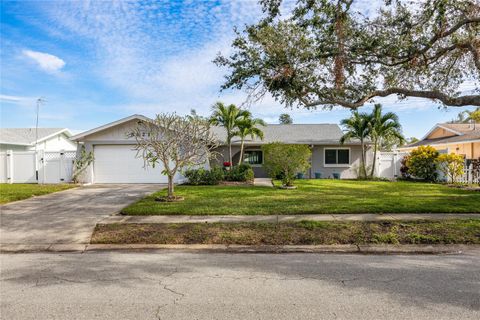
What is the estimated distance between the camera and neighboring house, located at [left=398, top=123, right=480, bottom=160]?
2160 centimetres

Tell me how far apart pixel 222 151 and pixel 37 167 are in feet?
37.2

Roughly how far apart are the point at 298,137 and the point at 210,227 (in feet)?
52.1

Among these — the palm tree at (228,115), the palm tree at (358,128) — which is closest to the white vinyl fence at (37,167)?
the palm tree at (228,115)

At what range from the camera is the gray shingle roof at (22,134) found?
76.6 feet

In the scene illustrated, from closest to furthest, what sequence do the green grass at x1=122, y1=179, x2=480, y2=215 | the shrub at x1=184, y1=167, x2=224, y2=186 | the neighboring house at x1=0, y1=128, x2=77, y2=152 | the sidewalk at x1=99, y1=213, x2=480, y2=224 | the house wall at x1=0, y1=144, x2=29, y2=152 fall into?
the sidewalk at x1=99, y1=213, x2=480, y2=224 < the green grass at x1=122, y1=179, x2=480, y2=215 < the shrub at x1=184, y1=167, x2=224, y2=186 < the house wall at x1=0, y1=144, x2=29, y2=152 < the neighboring house at x1=0, y1=128, x2=77, y2=152

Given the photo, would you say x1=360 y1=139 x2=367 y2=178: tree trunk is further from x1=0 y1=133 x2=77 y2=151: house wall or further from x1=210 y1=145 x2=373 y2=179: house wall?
x1=0 y1=133 x2=77 y2=151: house wall

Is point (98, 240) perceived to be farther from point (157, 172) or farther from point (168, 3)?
point (157, 172)

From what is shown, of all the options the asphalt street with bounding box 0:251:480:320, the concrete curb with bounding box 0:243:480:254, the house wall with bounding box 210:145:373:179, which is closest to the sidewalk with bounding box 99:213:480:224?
the concrete curb with bounding box 0:243:480:254

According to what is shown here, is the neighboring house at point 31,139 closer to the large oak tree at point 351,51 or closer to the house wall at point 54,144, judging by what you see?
the house wall at point 54,144

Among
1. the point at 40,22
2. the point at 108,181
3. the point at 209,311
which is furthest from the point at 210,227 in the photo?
the point at 108,181

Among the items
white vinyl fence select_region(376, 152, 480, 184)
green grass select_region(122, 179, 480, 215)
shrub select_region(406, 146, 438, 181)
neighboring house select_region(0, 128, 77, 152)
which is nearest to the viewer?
green grass select_region(122, 179, 480, 215)

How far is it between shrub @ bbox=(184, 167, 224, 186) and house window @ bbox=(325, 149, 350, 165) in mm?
8564

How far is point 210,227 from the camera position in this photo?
7000 mm

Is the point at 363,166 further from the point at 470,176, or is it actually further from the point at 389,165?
the point at 470,176
